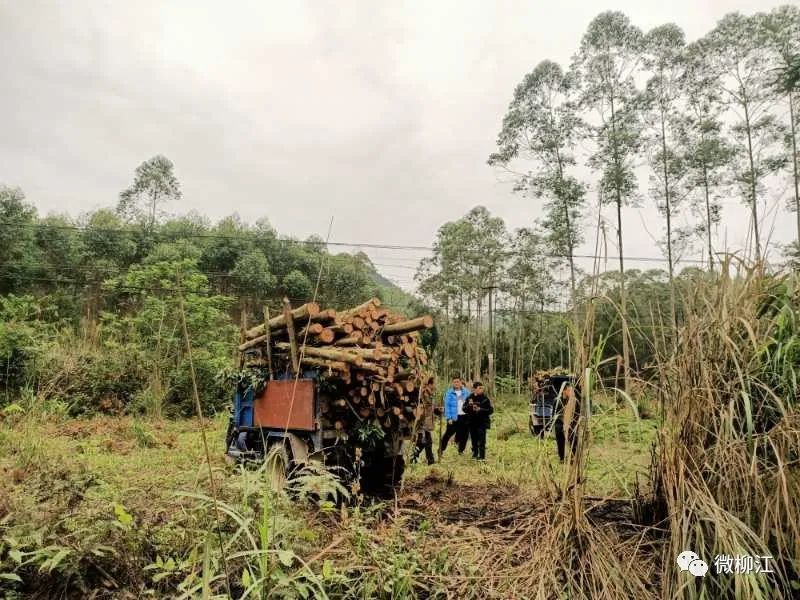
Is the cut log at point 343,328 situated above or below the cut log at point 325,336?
above

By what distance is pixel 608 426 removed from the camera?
8.35ft

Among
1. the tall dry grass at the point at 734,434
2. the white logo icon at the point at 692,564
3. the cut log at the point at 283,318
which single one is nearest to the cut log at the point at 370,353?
the cut log at the point at 283,318

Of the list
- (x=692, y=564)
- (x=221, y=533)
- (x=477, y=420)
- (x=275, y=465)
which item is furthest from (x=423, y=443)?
(x=692, y=564)

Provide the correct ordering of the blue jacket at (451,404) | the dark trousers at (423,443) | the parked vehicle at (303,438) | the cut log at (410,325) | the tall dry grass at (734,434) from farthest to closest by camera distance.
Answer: the blue jacket at (451,404) < the dark trousers at (423,443) < the cut log at (410,325) < the parked vehicle at (303,438) < the tall dry grass at (734,434)

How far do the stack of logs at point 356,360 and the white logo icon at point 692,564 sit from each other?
118 inches

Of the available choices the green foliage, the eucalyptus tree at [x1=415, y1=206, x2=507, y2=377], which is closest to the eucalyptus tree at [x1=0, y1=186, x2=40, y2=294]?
the green foliage

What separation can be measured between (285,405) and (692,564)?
3.86 meters

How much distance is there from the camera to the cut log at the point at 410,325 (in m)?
5.14

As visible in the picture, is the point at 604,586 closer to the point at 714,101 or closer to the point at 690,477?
the point at 690,477

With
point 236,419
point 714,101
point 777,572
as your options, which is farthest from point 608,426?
point 714,101

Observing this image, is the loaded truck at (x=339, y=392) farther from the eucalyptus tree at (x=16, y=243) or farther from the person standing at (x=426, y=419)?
the eucalyptus tree at (x=16, y=243)

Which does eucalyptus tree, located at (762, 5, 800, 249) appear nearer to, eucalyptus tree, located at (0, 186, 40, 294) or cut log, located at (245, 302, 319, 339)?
cut log, located at (245, 302, 319, 339)

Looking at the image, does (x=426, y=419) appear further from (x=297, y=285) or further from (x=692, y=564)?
(x=297, y=285)

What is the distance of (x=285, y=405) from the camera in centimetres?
514
